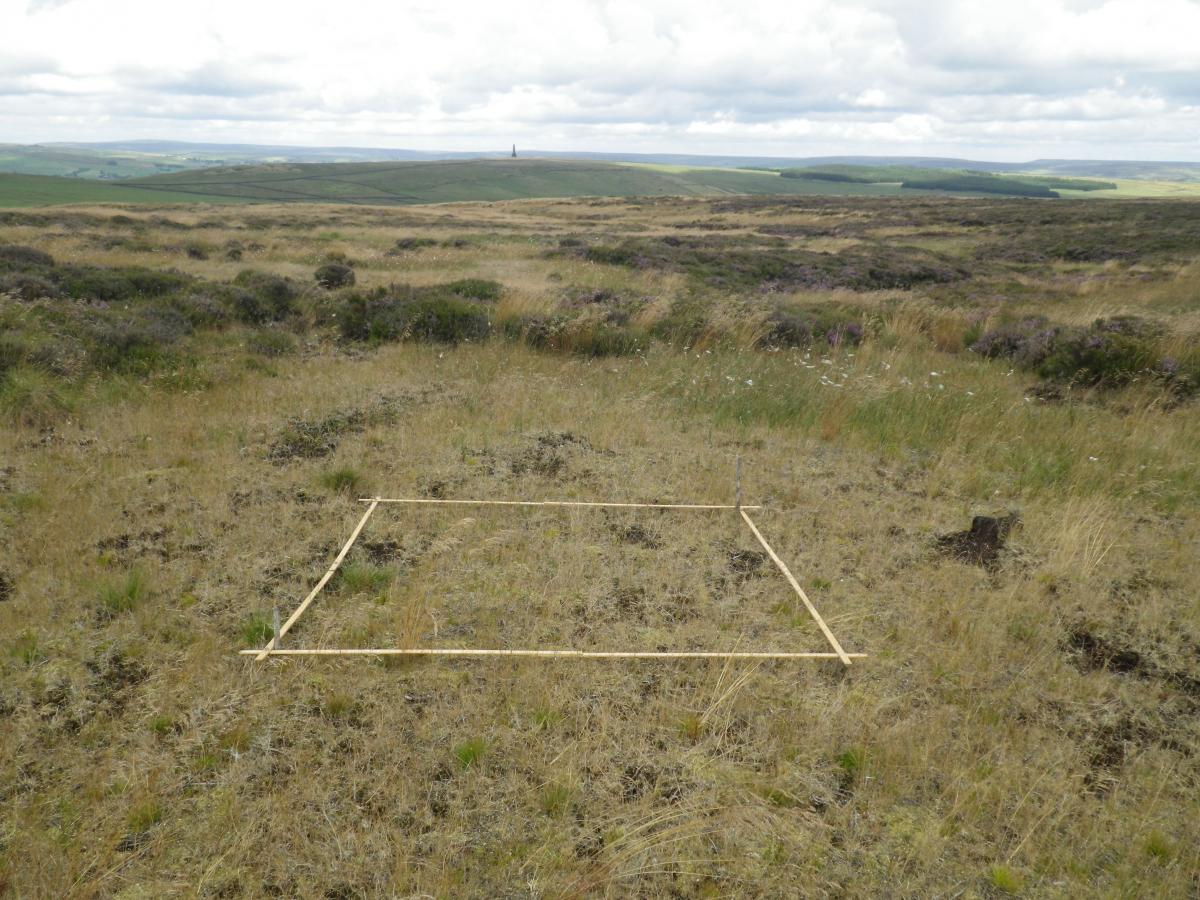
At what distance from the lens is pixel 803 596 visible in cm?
502

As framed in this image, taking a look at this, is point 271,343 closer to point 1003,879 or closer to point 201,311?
point 201,311

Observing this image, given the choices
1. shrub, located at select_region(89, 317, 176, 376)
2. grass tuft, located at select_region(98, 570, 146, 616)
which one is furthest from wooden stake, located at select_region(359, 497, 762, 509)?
shrub, located at select_region(89, 317, 176, 376)

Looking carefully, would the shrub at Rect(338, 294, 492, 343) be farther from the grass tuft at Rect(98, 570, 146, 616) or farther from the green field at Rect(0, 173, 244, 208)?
the green field at Rect(0, 173, 244, 208)

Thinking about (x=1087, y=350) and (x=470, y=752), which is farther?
(x=1087, y=350)

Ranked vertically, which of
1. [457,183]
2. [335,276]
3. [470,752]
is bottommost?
[470,752]

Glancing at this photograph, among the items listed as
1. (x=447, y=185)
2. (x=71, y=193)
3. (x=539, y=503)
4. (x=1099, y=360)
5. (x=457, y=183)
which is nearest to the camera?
(x=539, y=503)

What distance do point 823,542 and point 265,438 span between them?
584 centimetres

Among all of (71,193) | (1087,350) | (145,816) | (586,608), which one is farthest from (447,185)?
(145,816)

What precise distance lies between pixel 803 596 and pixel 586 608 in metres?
1.54

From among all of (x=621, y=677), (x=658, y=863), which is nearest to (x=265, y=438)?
(x=621, y=677)

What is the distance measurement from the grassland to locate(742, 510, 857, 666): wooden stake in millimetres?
88

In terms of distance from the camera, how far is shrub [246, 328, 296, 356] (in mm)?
10773

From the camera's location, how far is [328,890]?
2.90m

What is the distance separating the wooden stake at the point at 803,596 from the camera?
4412 mm
